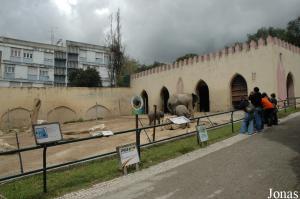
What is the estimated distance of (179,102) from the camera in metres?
19.7

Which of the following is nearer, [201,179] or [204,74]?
[201,179]

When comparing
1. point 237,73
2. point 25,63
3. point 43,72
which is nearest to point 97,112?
point 237,73

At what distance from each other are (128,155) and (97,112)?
23.4 metres

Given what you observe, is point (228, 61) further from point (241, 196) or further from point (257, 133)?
point (241, 196)

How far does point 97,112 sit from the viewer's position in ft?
99.5

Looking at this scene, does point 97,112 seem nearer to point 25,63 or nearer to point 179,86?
A: point 179,86

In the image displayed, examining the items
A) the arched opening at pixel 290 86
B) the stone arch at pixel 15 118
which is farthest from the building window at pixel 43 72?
the arched opening at pixel 290 86

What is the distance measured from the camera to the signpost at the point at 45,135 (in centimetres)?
599

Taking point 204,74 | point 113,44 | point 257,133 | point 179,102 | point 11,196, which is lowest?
point 11,196

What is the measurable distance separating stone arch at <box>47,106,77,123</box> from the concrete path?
2202cm

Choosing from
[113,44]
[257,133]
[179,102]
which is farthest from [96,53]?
[257,133]

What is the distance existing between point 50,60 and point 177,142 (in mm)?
47198

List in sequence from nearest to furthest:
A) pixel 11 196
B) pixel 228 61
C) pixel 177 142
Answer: pixel 11 196
pixel 177 142
pixel 228 61

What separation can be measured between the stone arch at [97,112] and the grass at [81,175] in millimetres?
20794
